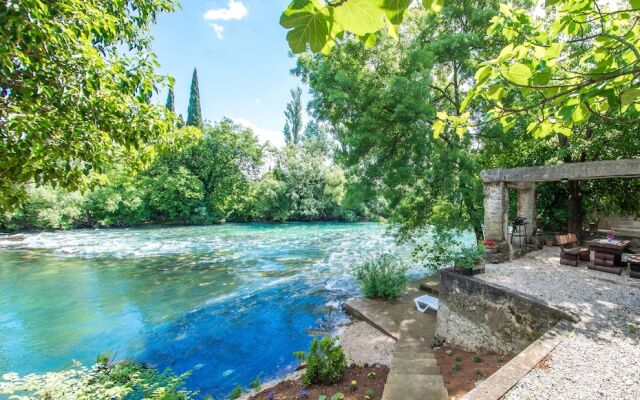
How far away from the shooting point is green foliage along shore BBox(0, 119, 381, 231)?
87.5 feet

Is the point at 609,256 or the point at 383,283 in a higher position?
the point at 609,256

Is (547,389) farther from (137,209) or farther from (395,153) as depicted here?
(137,209)

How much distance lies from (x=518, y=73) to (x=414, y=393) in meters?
3.29

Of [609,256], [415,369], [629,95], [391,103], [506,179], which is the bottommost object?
[415,369]

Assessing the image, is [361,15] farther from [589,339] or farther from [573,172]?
[573,172]

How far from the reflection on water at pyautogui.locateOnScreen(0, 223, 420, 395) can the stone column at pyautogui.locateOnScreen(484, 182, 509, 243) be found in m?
4.29

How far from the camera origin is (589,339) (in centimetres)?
338

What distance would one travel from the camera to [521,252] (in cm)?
776

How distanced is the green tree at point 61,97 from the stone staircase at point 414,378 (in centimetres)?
412

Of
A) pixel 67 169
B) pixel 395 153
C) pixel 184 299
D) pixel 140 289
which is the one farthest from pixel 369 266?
pixel 140 289

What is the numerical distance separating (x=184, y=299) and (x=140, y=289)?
82.1 inches

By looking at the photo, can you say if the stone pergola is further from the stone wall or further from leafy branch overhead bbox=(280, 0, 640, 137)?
leafy branch overhead bbox=(280, 0, 640, 137)

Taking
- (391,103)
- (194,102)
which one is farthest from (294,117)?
(391,103)

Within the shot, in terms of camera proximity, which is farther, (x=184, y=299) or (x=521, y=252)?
(x=184, y=299)
